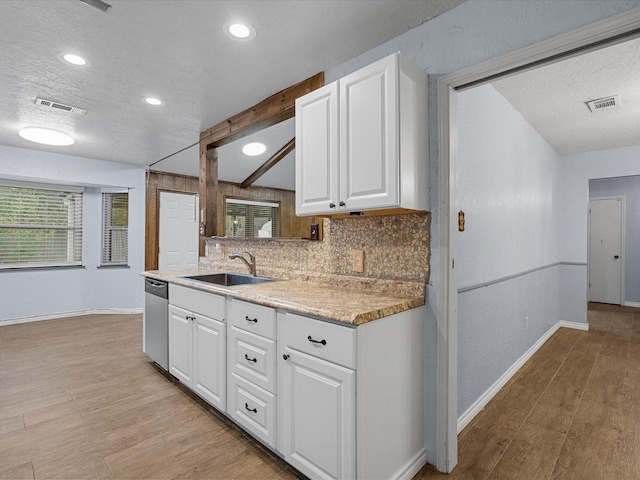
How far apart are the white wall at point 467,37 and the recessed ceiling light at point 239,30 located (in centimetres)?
79

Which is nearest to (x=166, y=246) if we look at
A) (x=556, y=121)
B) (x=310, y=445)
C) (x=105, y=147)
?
(x=105, y=147)

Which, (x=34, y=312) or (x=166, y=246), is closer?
(x=34, y=312)

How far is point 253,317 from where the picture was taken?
189 centimetres

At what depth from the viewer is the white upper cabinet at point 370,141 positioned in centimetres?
163

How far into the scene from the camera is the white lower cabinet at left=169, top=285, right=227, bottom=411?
2162 millimetres

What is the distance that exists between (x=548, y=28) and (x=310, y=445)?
83.7 inches

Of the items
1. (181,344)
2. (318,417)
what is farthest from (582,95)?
(181,344)

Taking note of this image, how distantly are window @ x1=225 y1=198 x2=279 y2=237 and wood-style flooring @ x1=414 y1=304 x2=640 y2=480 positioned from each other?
2.01 meters

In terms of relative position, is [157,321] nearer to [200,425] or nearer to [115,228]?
[200,425]

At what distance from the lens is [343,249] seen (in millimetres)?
2279

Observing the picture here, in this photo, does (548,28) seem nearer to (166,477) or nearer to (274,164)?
(274,164)

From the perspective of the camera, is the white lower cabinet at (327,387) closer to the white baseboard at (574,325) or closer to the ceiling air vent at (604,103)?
the ceiling air vent at (604,103)

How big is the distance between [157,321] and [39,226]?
3.44 m

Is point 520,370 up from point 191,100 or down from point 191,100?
down
